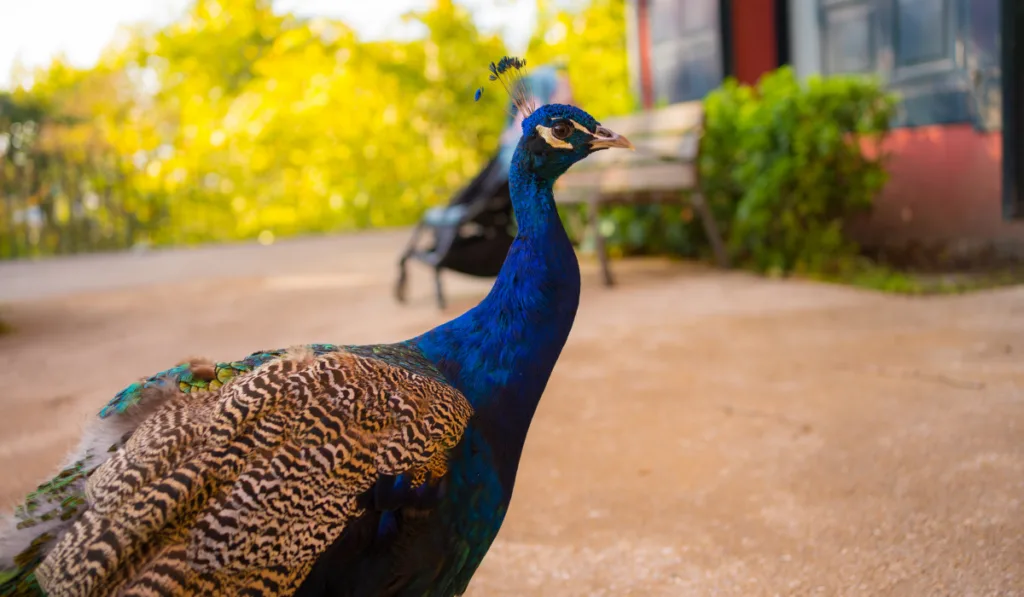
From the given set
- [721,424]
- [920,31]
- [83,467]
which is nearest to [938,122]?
[920,31]

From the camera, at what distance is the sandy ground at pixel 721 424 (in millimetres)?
2176

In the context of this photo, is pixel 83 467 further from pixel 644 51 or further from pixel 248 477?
pixel 644 51

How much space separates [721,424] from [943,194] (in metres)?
4.21

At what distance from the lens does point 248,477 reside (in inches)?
54.1

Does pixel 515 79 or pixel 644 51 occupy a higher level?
pixel 644 51

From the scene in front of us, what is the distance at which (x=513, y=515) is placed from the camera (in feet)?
8.42

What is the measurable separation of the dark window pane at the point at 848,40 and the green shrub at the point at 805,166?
1.20 metres

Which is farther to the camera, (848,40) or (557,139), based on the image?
(848,40)

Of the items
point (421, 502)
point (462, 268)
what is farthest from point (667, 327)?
point (421, 502)

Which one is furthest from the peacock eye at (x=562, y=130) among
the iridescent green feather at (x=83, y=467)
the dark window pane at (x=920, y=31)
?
the dark window pane at (x=920, y=31)

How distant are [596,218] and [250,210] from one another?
8.50m

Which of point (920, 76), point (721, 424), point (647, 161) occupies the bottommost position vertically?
point (721, 424)

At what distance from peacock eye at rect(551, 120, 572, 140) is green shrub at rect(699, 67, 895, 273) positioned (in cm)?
451

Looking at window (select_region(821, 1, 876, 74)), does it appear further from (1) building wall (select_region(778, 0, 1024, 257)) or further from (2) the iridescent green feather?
(2) the iridescent green feather
